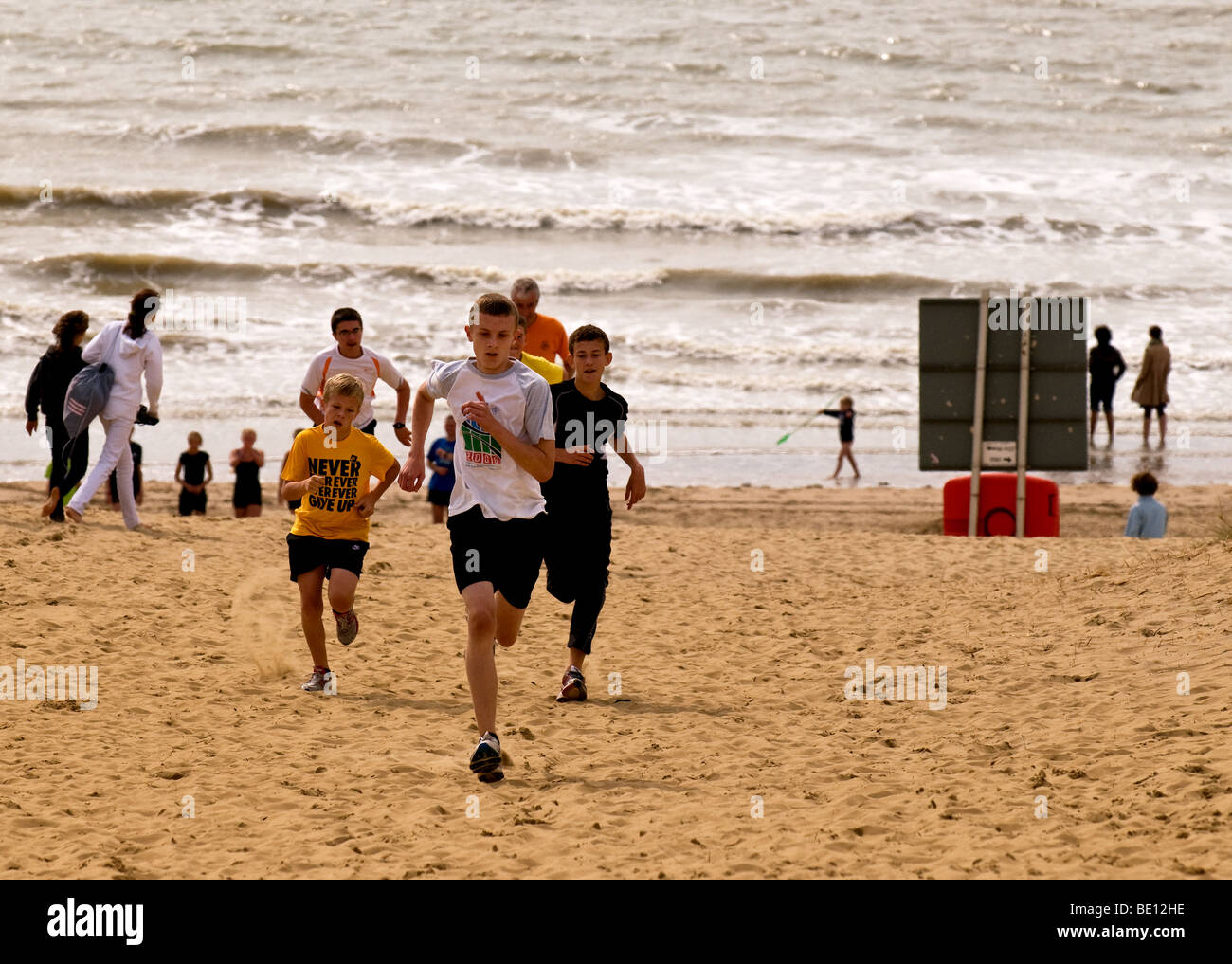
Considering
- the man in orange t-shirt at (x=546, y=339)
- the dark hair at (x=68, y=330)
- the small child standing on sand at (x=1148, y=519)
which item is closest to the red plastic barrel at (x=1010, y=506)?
the small child standing on sand at (x=1148, y=519)

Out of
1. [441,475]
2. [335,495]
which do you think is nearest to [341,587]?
[335,495]

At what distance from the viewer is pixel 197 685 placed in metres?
6.78

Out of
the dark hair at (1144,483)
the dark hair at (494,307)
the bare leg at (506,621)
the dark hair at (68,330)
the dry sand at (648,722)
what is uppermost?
the dark hair at (68,330)

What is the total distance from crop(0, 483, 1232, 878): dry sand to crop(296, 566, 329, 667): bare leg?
27 centimetres

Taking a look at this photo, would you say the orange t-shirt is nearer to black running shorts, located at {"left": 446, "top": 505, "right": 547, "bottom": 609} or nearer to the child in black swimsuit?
black running shorts, located at {"left": 446, "top": 505, "right": 547, "bottom": 609}

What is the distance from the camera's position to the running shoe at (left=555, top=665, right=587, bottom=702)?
6.59m

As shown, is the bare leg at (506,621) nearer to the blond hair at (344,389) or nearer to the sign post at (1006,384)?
the blond hair at (344,389)

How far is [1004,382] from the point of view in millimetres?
12727

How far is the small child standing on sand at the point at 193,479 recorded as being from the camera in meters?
12.9

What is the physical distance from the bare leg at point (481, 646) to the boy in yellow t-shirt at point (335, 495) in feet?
4.57

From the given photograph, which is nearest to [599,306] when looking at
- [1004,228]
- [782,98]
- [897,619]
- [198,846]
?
[1004,228]

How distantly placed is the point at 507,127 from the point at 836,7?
53.7ft

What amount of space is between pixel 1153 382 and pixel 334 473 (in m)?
15.2
